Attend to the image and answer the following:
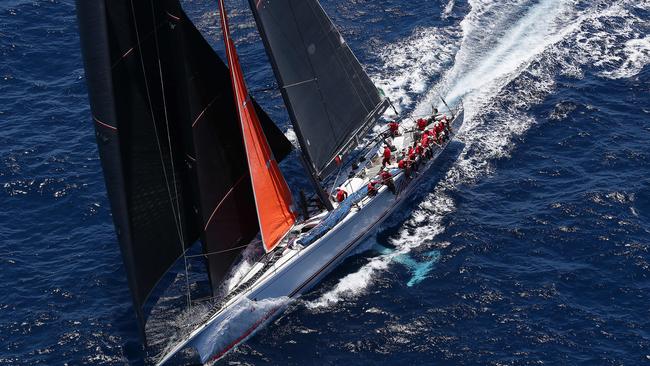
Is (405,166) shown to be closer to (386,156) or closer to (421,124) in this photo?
(386,156)

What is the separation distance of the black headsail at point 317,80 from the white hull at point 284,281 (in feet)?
12.9

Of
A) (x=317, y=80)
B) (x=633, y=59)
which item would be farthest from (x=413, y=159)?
(x=633, y=59)

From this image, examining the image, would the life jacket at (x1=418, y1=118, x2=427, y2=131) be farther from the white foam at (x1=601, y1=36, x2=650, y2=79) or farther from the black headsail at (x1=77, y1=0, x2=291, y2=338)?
the white foam at (x1=601, y1=36, x2=650, y2=79)

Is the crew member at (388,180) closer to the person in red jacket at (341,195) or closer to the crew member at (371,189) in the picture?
the crew member at (371,189)

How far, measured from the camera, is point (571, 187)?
192 feet

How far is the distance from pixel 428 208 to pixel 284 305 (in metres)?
12.6

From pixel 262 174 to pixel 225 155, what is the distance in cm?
287

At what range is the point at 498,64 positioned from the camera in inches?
2778

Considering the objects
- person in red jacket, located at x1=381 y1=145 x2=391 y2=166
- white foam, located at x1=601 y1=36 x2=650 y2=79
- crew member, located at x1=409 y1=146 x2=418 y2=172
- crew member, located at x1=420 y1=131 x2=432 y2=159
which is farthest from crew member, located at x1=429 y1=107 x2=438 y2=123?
white foam, located at x1=601 y1=36 x2=650 y2=79

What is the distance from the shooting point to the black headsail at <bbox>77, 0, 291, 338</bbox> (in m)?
41.7

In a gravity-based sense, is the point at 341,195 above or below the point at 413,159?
below

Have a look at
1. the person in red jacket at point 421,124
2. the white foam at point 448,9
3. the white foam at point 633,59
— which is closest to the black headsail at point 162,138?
the person in red jacket at point 421,124

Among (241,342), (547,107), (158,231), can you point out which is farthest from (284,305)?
(547,107)

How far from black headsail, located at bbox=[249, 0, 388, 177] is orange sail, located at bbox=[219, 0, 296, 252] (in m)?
2.49
